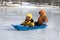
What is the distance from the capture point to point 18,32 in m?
6.98

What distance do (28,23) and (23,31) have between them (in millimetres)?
417

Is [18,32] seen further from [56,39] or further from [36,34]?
[56,39]

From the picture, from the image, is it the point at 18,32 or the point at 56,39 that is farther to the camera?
the point at 18,32

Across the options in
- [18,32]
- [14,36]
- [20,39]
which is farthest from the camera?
[18,32]

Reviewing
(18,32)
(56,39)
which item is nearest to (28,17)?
(18,32)

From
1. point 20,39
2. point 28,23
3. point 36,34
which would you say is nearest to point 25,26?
point 28,23

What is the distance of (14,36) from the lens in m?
6.38

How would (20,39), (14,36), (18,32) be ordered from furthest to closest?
(18,32) < (14,36) < (20,39)

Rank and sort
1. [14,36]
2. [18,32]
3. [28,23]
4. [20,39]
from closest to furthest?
[20,39] < [14,36] < [18,32] < [28,23]

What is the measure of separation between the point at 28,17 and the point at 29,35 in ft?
3.46

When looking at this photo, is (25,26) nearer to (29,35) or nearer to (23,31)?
(23,31)

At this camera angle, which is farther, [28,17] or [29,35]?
[28,17]

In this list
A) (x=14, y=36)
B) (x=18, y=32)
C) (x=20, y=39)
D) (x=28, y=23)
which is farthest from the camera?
(x=28, y=23)

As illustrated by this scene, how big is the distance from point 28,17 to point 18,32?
753 millimetres
